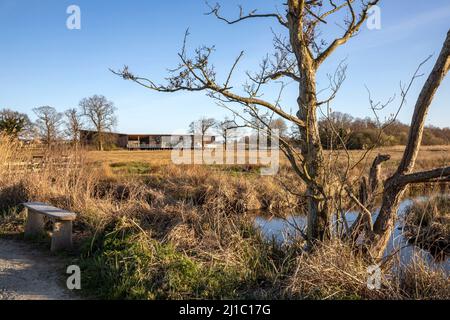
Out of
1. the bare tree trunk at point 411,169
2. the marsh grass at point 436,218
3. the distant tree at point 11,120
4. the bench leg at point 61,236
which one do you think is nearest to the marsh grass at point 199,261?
the bench leg at point 61,236

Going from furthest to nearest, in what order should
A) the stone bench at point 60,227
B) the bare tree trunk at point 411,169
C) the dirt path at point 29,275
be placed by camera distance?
the stone bench at point 60,227, the bare tree trunk at point 411,169, the dirt path at point 29,275

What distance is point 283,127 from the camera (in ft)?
18.4

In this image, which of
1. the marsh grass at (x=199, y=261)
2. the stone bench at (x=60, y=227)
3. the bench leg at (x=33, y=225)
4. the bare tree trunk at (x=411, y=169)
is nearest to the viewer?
the marsh grass at (x=199, y=261)

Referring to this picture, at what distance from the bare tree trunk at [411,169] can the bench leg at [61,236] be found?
455cm

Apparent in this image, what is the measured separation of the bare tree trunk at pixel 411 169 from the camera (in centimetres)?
528

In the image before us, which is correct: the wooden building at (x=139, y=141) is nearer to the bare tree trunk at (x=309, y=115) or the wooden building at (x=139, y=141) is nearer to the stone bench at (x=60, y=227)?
the stone bench at (x=60, y=227)

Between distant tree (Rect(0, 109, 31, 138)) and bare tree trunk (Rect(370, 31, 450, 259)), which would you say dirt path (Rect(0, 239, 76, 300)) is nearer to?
bare tree trunk (Rect(370, 31, 450, 259))

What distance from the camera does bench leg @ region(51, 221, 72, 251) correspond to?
252 inches

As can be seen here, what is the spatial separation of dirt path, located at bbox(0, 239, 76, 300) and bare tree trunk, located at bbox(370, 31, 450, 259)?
410cm

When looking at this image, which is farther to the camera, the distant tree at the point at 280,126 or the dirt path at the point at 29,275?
the distant tree at the point at 280,126

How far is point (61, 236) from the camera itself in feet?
21.1

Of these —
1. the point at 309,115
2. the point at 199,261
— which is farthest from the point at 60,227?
the point at 309,115

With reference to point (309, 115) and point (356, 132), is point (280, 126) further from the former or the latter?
point (356, 132)

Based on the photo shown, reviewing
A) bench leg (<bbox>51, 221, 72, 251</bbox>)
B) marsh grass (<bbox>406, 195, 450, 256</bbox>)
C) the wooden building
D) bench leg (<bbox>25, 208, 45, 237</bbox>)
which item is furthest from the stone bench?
the wooden building
